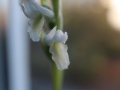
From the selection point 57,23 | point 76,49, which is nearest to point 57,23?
point 57,23

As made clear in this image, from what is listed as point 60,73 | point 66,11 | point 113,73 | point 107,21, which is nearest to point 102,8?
point 107,21

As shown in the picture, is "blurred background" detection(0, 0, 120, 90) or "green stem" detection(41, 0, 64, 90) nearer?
"green stem" detection(41, 0, 64, 90)

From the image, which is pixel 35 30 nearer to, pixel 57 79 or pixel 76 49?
pixel 57 79

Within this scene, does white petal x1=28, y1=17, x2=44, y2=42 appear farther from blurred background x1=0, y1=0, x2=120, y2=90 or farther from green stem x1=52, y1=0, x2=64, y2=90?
blurred background x1=0, y1=0, x2=120, y2=90

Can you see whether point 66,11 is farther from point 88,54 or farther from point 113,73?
point 113,73

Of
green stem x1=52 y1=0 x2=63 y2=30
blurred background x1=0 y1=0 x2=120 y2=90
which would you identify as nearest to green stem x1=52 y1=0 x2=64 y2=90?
green stem x1=52 y1=0 x2=63 y2=30

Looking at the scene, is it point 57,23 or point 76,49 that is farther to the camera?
point 76,49

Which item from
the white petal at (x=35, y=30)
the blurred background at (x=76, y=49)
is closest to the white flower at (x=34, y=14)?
the white petal at (x=35, y=30)

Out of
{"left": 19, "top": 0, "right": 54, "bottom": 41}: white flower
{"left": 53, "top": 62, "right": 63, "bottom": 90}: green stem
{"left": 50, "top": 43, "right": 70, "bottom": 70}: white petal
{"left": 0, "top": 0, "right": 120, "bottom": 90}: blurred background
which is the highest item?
{"left": 19, "top": 0, "right": 54, "bottom": 41}: white flower
